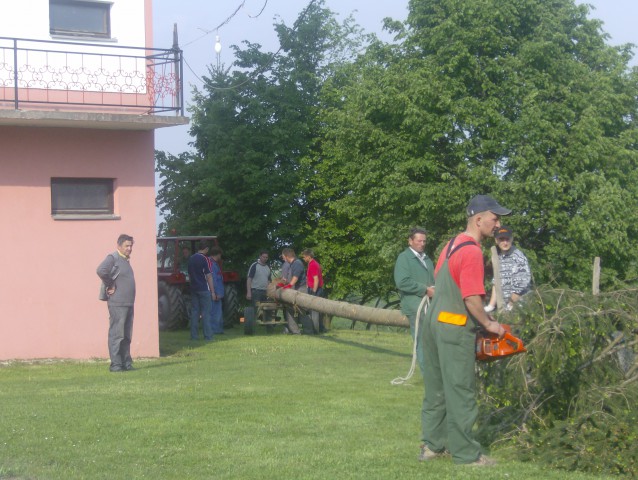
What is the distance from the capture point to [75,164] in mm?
16109

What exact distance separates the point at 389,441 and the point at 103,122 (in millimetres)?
9119

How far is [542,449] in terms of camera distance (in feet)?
24.9

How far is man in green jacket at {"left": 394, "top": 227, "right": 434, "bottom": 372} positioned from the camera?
11.5m

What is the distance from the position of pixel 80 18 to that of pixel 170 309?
8.79 m

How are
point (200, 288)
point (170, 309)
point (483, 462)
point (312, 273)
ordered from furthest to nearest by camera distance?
point (170, 309), point (312, 273), point (200, 288), point (483, 462)

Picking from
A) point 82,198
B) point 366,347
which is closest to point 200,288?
point 366,347

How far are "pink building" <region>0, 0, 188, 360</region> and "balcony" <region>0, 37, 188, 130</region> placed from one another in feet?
0.06

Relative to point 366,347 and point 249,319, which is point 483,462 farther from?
point 249,319

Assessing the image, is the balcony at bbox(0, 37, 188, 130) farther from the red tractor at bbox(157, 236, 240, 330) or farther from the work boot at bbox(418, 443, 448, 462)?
the work boot at bbox(418, 443, 448, 462)

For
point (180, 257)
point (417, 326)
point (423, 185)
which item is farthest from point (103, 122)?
point (423, 185)

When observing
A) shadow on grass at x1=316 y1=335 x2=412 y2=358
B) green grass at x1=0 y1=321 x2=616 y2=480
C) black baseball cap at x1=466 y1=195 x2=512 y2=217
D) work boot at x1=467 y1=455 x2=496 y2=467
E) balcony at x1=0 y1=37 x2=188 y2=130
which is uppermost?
balcony at x1=0 y1=37 x2=188 y2=130

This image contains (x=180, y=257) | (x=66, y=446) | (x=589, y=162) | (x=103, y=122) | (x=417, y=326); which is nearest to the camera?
(x=66, y=446)

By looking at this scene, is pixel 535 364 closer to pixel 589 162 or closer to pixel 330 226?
pixel 589 162

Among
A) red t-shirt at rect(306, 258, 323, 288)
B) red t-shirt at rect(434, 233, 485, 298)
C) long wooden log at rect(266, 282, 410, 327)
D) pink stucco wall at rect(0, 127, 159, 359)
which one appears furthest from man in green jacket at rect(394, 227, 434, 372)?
red t-shirt at rect(306, 258, 323, 288)
